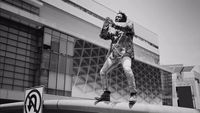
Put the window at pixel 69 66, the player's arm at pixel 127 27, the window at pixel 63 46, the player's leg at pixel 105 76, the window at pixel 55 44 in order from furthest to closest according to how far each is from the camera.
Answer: the window at pixel 69 66 < the window at pixel 63 46 < the window at pixel 55 44 < the player's leg at pixel 105 76 < the player's arm at pixel 127 27

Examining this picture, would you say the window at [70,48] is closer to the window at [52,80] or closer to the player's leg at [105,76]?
the window at [52,80]

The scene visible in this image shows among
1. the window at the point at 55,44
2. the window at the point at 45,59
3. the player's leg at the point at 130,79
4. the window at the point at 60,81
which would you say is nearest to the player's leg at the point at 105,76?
the player's leg at the point at 130,79

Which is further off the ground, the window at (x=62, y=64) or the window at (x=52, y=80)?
the window at (x=62, y=64)

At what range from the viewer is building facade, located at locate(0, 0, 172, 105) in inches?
1307

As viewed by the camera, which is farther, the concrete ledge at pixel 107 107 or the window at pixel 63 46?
the window at pixel 63 46

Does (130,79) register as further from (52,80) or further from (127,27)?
(52,80)

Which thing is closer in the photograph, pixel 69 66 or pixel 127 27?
pixel 127 27

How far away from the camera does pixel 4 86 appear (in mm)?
31656

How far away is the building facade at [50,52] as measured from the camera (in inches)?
1307

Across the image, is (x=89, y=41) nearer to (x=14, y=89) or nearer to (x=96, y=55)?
(x=96, y=55)

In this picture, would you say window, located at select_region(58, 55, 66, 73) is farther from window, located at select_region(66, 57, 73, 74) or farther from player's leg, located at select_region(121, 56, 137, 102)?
player's leg, located at select_region(121, 56, 137, 102)

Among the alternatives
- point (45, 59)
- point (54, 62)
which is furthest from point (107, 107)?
point (54, 62)

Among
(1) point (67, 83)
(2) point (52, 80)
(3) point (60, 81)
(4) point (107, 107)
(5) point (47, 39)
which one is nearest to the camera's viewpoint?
(4) point (107, 107)

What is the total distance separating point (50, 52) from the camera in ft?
123
